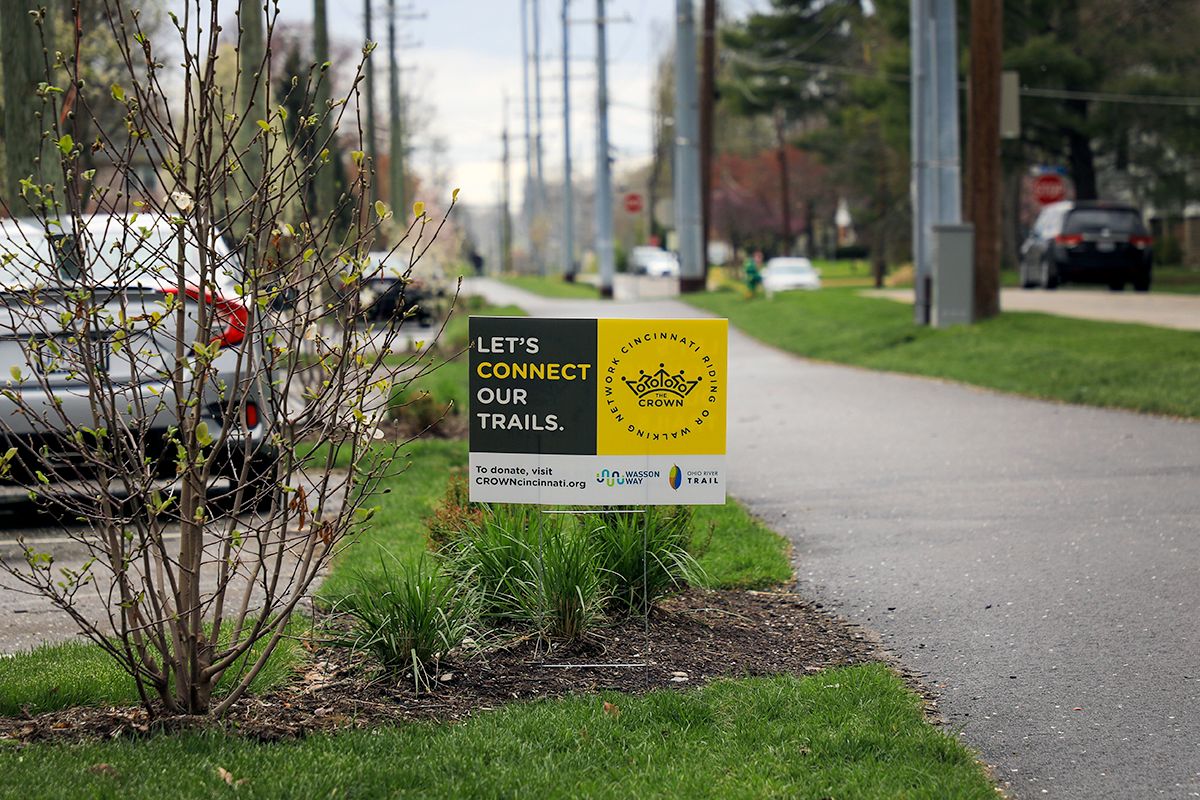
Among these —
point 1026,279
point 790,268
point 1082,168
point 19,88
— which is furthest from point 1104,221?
point 19,88

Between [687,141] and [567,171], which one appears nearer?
[687,141]

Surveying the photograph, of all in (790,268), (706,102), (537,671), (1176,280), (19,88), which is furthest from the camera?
(790,268)

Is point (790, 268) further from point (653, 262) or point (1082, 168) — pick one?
point (653, 262)

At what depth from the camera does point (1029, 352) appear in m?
18.6

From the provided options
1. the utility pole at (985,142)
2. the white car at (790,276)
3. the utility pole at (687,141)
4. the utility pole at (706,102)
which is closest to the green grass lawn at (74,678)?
the utility pole at (985,142)

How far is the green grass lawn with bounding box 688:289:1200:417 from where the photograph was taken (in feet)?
50.3

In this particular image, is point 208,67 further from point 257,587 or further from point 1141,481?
point 1141,481

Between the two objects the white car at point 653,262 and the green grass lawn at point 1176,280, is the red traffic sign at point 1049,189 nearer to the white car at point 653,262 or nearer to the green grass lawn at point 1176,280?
the green grass lawn at point 1176,280

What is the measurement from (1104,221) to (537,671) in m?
29.6

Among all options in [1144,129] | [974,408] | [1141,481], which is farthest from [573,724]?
[1144,129]

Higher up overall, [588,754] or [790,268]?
[790,268]

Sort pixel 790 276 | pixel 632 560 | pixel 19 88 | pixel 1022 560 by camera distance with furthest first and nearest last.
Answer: pixel 790 276, pixel 19 88, pixel 1022 560, pixel 632 560

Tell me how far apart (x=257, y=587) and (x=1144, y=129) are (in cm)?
4112

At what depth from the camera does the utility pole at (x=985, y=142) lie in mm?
22172
